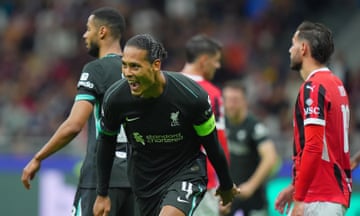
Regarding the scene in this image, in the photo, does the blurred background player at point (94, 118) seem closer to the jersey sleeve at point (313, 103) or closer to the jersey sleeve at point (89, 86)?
the jersey sleeve at point (89, 86)

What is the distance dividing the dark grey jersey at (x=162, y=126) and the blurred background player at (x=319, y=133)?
0.66 meters

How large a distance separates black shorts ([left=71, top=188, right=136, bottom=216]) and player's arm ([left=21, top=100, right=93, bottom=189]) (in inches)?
20.5

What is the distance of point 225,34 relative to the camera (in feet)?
62.9

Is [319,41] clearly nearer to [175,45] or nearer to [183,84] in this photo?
[183,84]

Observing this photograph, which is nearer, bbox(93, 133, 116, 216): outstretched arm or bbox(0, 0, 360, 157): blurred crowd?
bbox(93, 133, 116, 216): outstretched arm

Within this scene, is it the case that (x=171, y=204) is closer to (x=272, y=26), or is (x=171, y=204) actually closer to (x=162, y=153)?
(x=162, y=153)

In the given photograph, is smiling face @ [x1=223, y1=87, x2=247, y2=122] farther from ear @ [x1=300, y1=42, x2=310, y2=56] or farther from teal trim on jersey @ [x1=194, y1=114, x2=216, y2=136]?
teal trim on jersey @ [x1=194, y1=114, x2=216, y2=136]

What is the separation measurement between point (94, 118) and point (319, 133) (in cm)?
197

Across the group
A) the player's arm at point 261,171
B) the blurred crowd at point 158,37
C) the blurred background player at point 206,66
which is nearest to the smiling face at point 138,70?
the blurred background player at point 206,66

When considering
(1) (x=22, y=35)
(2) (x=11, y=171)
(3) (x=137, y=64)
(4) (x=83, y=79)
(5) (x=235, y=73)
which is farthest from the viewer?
(1) (x=22, y=35)

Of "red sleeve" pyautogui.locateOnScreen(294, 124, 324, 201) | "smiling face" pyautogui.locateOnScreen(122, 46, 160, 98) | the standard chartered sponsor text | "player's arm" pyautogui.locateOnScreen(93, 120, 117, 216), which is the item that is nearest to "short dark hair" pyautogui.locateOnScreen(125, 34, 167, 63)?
"smiling face" pyautogui.locateOnScreen(122, 46, 160, 98)

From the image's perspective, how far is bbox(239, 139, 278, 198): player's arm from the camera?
1074 cm

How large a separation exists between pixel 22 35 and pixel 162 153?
1262 cm

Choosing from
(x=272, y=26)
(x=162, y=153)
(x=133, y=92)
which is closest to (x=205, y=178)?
(x=162, y=153)
